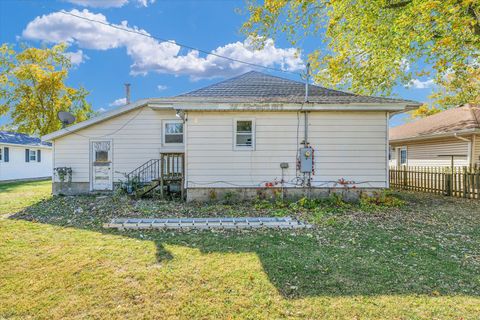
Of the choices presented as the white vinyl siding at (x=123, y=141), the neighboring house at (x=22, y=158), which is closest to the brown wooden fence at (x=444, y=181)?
the white vinyl siding at (x=123, y=141)

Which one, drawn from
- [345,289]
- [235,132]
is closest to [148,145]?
[235,132]

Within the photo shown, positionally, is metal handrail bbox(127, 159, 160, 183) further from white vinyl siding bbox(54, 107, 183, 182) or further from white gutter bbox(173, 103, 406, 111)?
white gutter bbox(173, 103, 406, 111)

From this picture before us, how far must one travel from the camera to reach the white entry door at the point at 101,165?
10.2 meters

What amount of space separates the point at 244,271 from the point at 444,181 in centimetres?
1054

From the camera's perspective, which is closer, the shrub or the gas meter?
the shrub

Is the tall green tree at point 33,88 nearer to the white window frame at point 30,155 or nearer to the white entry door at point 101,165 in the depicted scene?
the white window frame at point 30,155

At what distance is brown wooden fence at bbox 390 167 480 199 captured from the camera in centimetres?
955

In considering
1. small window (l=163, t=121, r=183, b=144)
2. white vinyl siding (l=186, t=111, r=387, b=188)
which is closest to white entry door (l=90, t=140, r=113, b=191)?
small window (l=163, t=121, r=183, b=144)

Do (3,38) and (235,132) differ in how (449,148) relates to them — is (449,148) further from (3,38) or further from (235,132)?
(3,38)

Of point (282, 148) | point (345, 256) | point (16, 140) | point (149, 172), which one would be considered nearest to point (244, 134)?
point (282, 148)

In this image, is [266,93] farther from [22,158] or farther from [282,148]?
[22,158]

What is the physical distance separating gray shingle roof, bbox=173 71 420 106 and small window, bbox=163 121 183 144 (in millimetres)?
1117

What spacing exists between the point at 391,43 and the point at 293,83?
3.90m

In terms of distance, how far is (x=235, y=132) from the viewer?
8.32m
